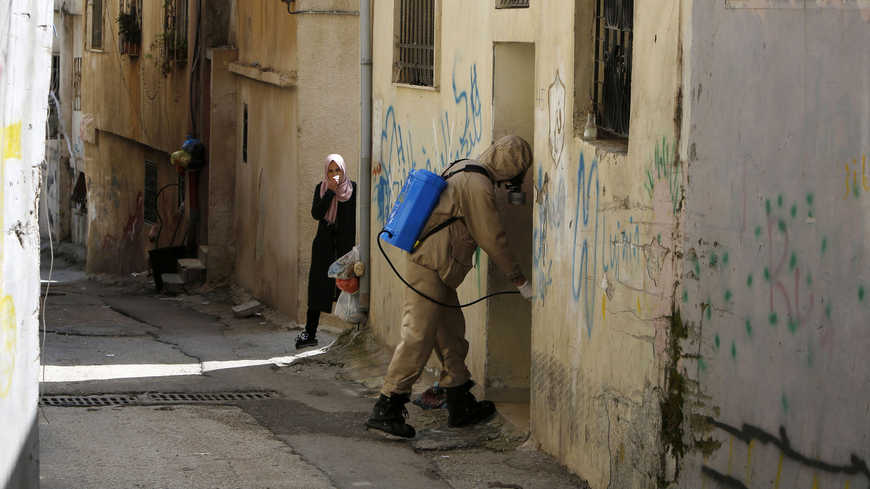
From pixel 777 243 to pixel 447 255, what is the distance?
303 cm

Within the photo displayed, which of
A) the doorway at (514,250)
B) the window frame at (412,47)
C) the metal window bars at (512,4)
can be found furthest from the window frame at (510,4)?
the window frame at (412,47)

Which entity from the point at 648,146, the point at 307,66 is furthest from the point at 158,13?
the point at 648,146

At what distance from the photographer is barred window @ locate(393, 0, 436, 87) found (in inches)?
378

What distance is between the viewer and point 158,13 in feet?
68.6

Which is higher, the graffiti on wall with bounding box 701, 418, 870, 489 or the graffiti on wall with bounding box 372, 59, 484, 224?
the graffiti on wall with bounding box 372, 59, 484, 224

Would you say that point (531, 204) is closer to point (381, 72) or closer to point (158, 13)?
point (381, 72)

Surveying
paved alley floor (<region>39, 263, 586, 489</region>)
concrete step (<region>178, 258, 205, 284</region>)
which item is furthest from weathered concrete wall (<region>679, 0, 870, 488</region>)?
concrete step (<region>178, 258, 205, 284</region>)

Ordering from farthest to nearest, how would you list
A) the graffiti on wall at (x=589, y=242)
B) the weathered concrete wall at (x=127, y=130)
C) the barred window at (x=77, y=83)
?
the barred window at (x=77, y=83)
the weathered concrete wall at (x=127, y=130)
the graffiti on wall at (x=589, y=242)

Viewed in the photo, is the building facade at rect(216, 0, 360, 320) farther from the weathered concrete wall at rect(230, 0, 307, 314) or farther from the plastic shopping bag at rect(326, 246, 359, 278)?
the plastic shopping bag at rect(326, 246, 359, 278)

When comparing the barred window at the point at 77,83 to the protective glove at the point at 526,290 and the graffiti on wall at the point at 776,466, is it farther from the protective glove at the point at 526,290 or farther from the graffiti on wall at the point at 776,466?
the graffiti on wall at the point at 776,466

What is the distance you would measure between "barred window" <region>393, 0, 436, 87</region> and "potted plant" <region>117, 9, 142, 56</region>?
13.1 meters

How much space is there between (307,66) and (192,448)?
688cm

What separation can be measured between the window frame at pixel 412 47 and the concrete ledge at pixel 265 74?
3364mm

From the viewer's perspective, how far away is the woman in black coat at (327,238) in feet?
37.4
